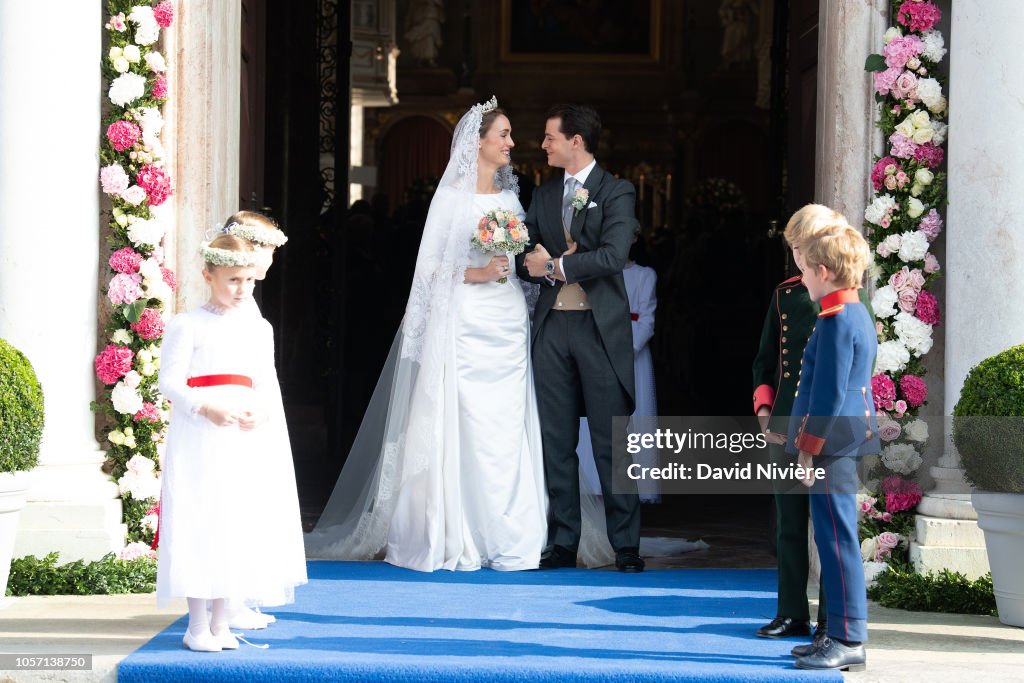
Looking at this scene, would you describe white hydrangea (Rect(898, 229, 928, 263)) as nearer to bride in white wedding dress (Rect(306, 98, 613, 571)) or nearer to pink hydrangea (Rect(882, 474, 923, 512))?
pink hydrangea (Rect(882, 474, 923, 512))

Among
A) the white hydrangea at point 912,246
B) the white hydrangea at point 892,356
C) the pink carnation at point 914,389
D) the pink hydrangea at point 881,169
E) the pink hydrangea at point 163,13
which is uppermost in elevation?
the pink hydrangea at point 163,13

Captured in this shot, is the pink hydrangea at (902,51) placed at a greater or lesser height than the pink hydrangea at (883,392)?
greater

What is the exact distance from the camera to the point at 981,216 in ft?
21.4

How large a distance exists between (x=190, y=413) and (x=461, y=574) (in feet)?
7.11

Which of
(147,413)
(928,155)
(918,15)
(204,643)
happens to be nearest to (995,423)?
(928,155)

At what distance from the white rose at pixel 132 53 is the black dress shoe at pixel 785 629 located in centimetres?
391

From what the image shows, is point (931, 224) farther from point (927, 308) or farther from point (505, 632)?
point (505, 632)

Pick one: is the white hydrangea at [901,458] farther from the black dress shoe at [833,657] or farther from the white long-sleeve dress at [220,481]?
the white long-sleeve dress at [220,481]

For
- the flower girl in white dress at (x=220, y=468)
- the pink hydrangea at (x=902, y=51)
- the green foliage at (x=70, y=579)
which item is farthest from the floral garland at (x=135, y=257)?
the pink hydrangea at (x=902, y=51)

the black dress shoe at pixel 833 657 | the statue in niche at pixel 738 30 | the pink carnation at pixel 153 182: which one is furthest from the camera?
the statue in niche at pixel 738 30

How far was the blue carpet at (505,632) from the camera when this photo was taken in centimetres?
486

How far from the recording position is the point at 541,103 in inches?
832

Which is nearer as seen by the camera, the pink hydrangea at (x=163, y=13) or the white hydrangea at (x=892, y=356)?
the white hydrangea at (x=892, y=356)

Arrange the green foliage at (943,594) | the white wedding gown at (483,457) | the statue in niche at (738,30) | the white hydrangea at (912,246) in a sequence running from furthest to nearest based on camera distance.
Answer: the statue in niche at (738,30), the white wedding gown at (483,457), the white hydrangea at (912,246), the green foliage at (943,594)
